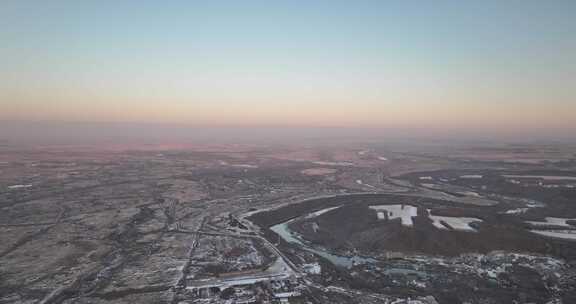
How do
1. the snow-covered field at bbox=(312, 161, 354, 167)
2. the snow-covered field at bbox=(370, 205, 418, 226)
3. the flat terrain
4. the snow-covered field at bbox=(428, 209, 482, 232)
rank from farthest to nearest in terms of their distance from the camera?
1. the snow-covered field at bbox=(312, 161, 354, 167)
2. the snow-covered field at bbox=(370, 205, 418, 226)
3. the snow-covered field at bbox=(428, 209, 482, 232)
4. the flat terrain

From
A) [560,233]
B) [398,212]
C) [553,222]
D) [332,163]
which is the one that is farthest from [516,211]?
[332,163]

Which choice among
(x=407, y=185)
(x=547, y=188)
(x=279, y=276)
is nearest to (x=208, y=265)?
(x=279, y=276)

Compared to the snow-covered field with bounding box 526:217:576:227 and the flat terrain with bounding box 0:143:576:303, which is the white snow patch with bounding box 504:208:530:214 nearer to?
the flat terrain with bounding box 0:143:576:303

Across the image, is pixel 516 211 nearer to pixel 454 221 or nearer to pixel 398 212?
pixel 454 221

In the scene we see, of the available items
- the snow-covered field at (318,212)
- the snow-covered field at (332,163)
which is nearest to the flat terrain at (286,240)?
the snow-covered field at (318,212)

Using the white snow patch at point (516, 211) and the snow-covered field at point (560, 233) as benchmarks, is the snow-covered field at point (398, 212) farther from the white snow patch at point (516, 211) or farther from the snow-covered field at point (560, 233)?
the snow-covered field at point (560, 233)

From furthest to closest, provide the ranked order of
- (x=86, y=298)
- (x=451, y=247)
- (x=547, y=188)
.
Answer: (x=547, y=188) → (x=451, y=247) → (x=86, y=298)

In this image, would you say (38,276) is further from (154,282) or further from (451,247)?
(451,247)

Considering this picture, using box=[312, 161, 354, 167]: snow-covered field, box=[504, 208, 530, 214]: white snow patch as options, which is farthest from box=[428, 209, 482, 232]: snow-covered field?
box=[312, 161, 354, 167]: snow-covered field


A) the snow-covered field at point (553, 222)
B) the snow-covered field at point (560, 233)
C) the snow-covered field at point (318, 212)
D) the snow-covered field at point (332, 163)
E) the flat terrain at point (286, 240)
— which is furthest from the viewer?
the snow-covered field at point (332, 163)
